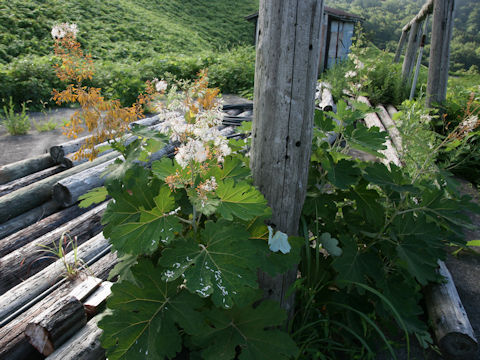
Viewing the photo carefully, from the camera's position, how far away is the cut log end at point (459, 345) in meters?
2.12

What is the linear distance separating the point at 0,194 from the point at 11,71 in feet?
17.4

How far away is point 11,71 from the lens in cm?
768

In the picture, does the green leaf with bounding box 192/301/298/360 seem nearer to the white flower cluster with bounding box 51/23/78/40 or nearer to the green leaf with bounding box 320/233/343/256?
the green leaf with bounding box 320/233/343/256

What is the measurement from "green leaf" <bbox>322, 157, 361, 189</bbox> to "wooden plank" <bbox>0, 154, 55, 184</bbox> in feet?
13.6

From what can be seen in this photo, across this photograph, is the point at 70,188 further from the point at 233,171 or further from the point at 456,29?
the point at 456,29

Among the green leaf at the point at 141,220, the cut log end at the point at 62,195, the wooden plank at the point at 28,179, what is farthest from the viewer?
the wooden plank at the point at 28,179

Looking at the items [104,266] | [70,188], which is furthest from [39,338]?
[70,188]

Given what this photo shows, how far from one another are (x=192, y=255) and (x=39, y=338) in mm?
1190

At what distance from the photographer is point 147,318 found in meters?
1.58

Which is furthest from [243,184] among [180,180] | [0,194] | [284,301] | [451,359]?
[0,194]

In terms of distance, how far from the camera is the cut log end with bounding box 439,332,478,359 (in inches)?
83.3

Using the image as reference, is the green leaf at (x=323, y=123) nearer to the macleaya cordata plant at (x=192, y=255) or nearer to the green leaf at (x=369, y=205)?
the green leaf at (x=369, y=205)

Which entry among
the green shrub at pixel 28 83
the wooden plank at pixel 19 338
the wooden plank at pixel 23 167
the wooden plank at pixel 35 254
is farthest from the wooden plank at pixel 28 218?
the green shrub at pixel 28 83

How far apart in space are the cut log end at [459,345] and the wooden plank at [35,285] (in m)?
2.74
